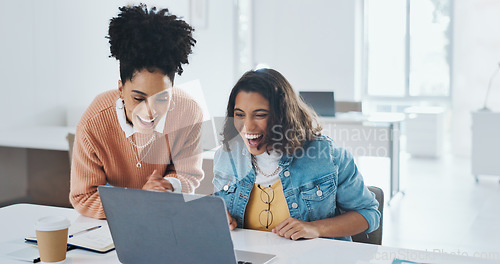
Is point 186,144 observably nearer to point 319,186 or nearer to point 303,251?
point 319,186

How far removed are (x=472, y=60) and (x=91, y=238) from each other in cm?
606

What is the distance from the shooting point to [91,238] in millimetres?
1400

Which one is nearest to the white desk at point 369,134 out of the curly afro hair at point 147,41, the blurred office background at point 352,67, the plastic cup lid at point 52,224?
the blurred office background at point 352,67

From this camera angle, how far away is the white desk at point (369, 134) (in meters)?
4.30

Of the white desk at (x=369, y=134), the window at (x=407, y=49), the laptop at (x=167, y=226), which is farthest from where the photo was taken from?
the window at (x=407, y=49)

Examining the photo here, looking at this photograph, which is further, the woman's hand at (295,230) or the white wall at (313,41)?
the white wall at (313,41)

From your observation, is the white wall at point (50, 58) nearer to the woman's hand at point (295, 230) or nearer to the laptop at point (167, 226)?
the woman's hand at point (295, 230)

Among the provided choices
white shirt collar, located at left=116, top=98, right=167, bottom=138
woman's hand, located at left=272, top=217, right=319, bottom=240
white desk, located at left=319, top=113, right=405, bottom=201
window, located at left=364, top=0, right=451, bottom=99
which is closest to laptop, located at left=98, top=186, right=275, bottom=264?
woman's hand, located at left=272, top=217, right=319, bottom=240

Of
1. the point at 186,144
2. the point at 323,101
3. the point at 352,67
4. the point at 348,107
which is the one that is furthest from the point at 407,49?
the point at 186,144

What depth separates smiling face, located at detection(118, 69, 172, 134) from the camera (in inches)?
51.6

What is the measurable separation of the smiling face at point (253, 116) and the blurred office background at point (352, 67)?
2.22m

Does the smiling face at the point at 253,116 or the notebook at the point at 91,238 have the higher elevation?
the smiling face at the point at 253,116

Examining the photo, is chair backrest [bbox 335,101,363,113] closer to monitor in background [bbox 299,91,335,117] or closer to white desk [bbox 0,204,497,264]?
monitor in background [bbox 299,91,335,117]

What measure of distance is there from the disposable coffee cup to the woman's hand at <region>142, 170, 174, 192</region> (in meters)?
0.32
